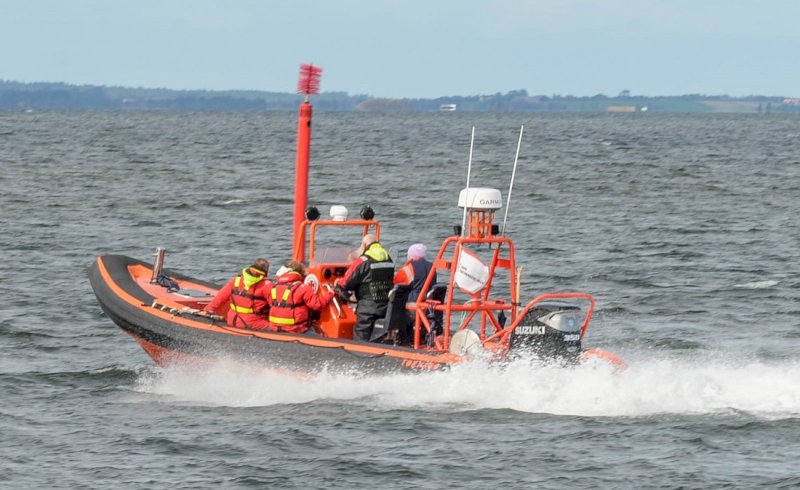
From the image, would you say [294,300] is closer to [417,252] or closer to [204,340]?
[204,340]

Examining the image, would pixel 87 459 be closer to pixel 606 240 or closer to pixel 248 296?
pixel 248 296

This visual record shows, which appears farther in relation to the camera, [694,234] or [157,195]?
[157,195]

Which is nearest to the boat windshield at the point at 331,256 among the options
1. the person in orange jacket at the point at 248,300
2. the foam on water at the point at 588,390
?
the person in orange jacket at the point at 248,300

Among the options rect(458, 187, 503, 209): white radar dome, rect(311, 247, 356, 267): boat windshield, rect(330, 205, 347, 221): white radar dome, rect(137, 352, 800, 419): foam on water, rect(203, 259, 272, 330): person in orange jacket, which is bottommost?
rect(137, 352, 800, 419): foam on water

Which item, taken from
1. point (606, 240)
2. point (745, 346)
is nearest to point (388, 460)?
point (745, 346)

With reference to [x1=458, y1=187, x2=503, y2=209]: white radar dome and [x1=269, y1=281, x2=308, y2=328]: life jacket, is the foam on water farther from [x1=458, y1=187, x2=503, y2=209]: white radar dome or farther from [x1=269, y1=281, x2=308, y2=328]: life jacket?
[x1=458, y1=187, x2=503, y2=209]: white radar dome

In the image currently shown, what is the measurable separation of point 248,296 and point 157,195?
23.4m

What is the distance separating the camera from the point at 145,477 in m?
10.2

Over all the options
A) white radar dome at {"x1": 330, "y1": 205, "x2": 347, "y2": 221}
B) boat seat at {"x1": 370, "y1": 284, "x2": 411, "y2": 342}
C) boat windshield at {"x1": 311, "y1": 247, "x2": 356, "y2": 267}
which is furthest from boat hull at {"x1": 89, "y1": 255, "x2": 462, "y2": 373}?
white radar dome at {"x1": 330, "y1": 205, "x2": 347, "y2": 221}

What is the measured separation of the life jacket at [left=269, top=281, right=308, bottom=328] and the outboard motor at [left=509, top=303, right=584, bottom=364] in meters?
2.16

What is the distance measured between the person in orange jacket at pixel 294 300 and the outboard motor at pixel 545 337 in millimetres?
1923

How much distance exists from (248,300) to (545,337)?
293 cm

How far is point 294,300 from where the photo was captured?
13.0 metres

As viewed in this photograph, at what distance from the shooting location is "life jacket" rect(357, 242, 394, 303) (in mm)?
12766
